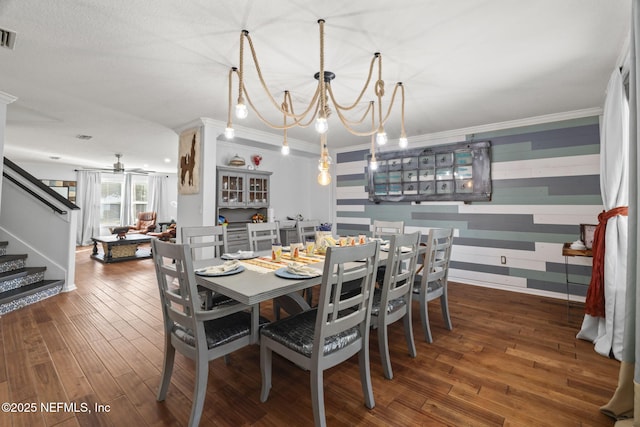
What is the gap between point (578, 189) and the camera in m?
3.50

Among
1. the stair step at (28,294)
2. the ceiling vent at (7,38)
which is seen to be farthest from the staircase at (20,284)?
the ceiling vent at (7,38)

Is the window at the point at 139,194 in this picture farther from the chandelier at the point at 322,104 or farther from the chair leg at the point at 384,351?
the chair leg at the point at 384,351

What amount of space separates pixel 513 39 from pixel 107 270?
253 inches

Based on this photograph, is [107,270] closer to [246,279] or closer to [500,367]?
[246,279]

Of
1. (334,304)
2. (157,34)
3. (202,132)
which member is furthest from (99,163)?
(334,304)

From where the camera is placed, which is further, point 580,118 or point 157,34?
point 580,118

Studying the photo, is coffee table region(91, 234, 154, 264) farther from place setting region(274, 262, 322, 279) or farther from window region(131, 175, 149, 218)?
place setting region(274, 262, 322, 279)

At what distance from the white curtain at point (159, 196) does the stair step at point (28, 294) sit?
6169mm

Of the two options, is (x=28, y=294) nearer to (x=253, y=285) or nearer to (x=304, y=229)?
(x=304, y=229)

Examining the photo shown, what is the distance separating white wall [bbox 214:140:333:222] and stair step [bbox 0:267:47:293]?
3.21 metres

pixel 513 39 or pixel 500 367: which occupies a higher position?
pixel 513 39

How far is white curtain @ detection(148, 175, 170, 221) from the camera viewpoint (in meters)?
9.44

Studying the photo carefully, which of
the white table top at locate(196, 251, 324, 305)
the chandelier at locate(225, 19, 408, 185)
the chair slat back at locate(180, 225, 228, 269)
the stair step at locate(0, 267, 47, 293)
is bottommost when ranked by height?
the stair step at locate(0, 267, 47, 293)

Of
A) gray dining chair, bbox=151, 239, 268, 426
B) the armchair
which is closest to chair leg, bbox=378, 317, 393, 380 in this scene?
gray dining chair, bbox=151, 239, 268, 426
